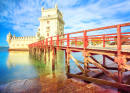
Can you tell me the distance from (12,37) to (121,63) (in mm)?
57300

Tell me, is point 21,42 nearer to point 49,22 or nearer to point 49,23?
point 49,23

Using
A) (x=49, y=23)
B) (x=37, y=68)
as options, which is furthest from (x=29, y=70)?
(x=49, y=23)

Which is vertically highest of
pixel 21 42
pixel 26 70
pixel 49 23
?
pixel 49 23

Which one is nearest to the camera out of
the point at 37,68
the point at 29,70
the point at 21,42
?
the point at 29,70

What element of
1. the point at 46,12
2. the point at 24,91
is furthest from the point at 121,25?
the point at 46,12

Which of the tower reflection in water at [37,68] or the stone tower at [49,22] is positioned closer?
the tower reflection in water at [37,68]

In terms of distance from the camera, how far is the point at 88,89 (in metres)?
4.09

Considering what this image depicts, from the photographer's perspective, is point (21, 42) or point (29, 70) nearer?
point (29, 70)

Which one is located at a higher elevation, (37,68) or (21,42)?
(21,42)

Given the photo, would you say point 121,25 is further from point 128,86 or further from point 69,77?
point 69,77

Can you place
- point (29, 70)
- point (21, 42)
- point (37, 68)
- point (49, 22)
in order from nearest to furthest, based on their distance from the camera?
point (29, 70) < point (37, 68) < point (49, 22) < point (21, 42)

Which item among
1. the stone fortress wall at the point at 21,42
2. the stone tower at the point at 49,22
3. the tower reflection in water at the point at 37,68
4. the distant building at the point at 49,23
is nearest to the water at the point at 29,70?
the tower reflection in water at the point at 37,68

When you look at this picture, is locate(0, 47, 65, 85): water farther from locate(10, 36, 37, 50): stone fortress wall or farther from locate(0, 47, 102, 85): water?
locate(10, 36, 37, 50): stone fortress wall

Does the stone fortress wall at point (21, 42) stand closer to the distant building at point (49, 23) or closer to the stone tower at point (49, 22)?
the distant building at point (49, 23)
